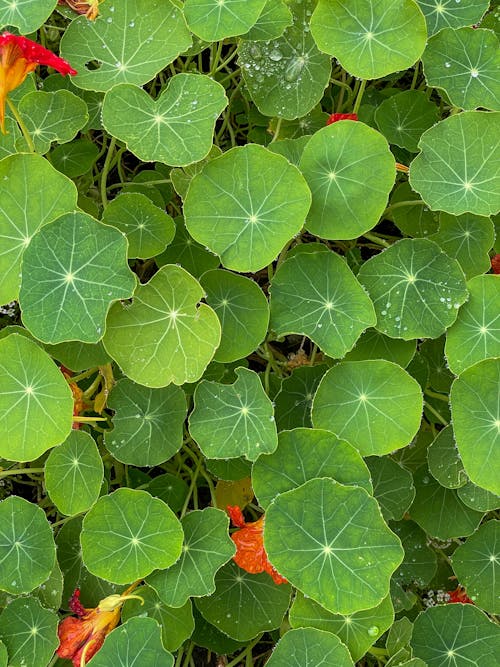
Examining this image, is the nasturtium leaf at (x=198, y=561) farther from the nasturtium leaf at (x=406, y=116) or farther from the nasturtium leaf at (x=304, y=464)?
the nasturtium leaf at (x=406, y=116)

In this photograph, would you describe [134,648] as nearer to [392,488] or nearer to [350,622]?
[350,622]

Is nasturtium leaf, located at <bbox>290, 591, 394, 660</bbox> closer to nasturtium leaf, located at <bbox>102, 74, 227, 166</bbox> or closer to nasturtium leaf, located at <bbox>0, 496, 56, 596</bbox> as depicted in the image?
nasturtium leaf, located at <bbox>0, 496, 56, 596</bbox>

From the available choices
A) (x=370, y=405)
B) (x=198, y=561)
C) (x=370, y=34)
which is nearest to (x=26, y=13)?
(x=370, y=34)

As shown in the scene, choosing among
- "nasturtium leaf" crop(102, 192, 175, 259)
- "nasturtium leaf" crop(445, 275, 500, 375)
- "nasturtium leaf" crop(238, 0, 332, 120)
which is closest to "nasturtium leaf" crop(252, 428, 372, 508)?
"nasturtium leaf" crop(445, 275, 500, 375)

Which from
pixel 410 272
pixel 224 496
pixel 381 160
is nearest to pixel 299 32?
pixel 381 160

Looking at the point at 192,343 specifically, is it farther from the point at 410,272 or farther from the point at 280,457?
the point at 410,272
